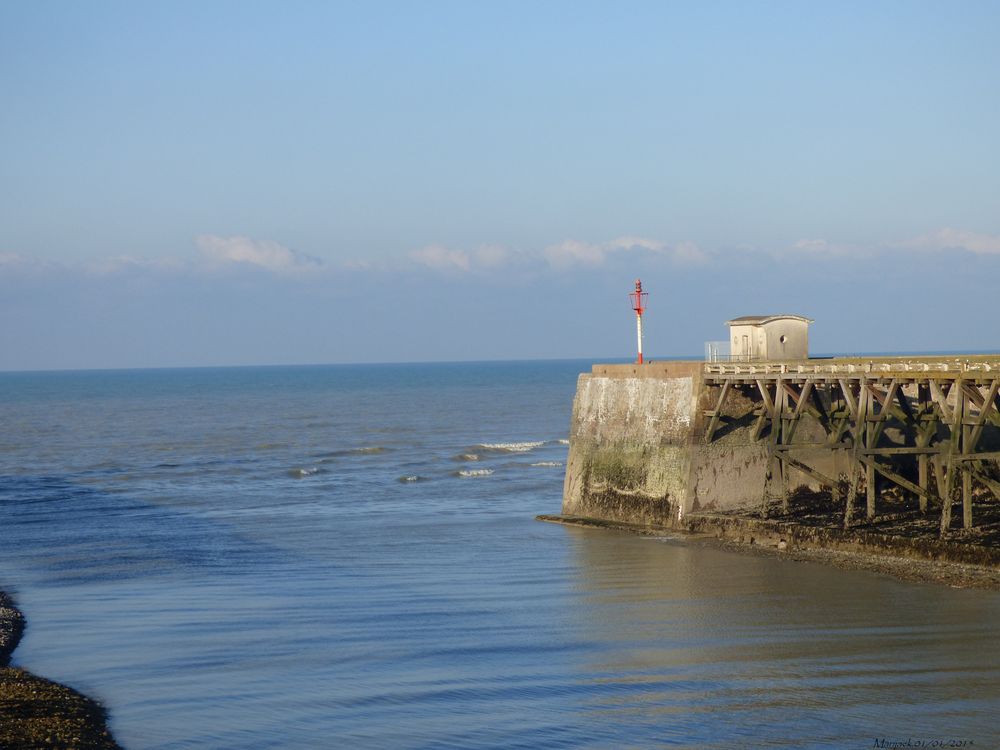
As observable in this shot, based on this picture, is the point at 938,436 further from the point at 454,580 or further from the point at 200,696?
the point at 200,696

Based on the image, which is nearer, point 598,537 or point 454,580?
point 454,580

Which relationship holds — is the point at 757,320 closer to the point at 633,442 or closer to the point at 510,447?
the point at 633,442

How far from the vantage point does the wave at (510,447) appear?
5153 centimetres

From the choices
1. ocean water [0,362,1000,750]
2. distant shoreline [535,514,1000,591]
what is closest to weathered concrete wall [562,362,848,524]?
distant shoreline [535,514,1000,591]

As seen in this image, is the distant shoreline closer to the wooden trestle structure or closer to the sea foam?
the wooden trestle structure

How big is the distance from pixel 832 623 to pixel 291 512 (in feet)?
58.9

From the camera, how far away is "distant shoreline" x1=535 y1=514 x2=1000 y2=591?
1961 centimetres

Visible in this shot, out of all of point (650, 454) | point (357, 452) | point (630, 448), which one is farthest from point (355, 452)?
point (650, 454)

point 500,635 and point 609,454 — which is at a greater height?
point 609,454

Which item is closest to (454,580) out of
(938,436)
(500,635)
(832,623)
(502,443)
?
(500,635)

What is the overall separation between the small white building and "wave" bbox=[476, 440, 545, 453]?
913 inches

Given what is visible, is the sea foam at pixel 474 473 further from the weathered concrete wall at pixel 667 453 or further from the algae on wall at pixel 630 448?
the weathered concrete wall at pixel 667 453

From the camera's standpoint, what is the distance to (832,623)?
1734 cm

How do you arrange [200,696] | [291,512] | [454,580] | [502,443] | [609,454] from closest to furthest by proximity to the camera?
[200,696], [454,580], [609,454], [291,512], [502,443]
